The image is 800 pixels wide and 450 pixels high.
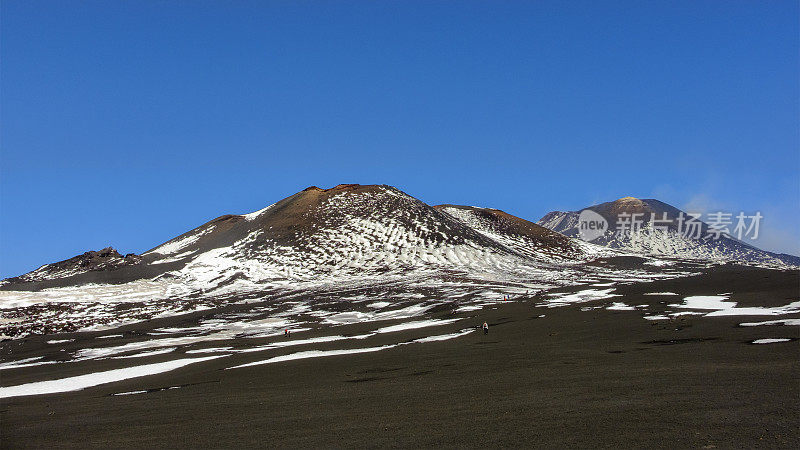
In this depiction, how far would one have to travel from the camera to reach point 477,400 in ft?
57.1

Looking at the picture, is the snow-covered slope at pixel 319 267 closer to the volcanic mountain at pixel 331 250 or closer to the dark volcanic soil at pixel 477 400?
the volcanic mountain at pixel 331 250

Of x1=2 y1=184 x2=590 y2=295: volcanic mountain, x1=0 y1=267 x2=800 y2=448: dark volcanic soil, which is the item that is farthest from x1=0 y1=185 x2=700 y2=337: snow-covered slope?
x1=0 y1=267 x2=800 y2=448: dark volcanic soil

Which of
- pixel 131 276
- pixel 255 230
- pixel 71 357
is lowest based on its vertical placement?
pixel 71 357

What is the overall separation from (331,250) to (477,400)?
357 feet

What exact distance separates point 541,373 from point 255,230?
410ft

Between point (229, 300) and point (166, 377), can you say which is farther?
point (229, 300)

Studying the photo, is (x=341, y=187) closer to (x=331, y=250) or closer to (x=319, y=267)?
(x=331, y=250)

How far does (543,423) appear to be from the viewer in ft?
46.5

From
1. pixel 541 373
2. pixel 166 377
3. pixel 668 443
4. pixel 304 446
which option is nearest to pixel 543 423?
pixel 668 443

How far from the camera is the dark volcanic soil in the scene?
44.0ft

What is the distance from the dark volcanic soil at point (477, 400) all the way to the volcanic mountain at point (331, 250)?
6698 centimetres

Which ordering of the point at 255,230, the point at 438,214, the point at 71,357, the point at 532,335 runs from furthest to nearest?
1. the point at 438,214
2. the point at 255,230
3. the point at 71,357
4. the point at 532,335

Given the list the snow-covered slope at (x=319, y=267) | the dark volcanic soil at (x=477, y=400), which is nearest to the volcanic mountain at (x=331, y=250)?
the snow-covered slope at (x=319, y=267)

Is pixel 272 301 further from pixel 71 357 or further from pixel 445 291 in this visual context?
pixel 71 357
